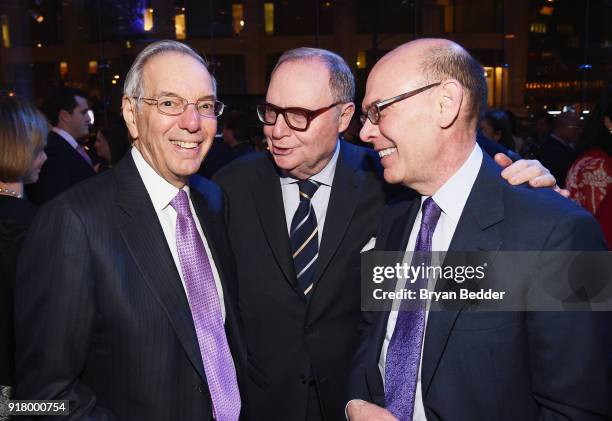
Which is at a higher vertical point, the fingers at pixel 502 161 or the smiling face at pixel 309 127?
the smiling face at pixel 309 127

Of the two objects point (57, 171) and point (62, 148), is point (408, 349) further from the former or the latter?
point (62, 148)

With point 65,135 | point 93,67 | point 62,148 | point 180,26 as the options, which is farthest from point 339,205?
point 93,67

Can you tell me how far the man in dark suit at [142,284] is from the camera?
1435 mm

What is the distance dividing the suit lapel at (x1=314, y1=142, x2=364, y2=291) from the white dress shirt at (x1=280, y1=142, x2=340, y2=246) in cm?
4

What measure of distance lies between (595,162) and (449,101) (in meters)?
1.96

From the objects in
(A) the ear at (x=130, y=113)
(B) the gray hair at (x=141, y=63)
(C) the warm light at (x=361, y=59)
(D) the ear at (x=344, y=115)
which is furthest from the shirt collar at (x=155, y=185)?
(C) the warm light at (x=361, y=59)

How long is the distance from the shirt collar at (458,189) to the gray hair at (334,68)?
88 centimetres

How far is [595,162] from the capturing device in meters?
3.14

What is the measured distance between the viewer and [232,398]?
1.75 metres

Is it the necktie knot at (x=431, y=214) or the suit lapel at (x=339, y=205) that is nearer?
the necktie knot at (x=431, y=214)

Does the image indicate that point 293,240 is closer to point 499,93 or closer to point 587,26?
point 499,93

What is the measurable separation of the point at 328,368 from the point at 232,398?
500mm

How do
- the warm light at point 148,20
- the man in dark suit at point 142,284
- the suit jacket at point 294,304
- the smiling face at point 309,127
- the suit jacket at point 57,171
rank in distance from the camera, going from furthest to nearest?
the warm light at point 148,20
the suit jacket at point 57,171
the smiling face at point 309,127
the suit jacket at point 294,304
the man in dark suit at point 142,284

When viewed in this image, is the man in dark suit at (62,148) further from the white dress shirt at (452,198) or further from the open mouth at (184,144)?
the white dress shirt at (452,198)
